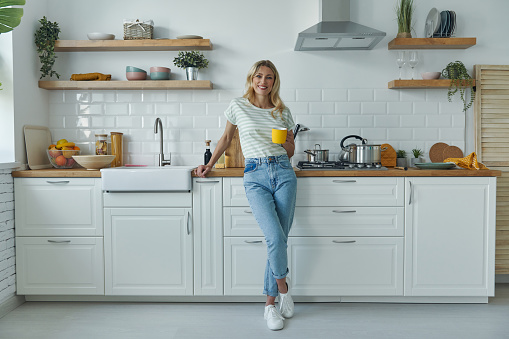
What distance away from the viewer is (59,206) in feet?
9.68

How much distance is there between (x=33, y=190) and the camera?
9.68ft

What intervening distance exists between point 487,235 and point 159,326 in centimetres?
216

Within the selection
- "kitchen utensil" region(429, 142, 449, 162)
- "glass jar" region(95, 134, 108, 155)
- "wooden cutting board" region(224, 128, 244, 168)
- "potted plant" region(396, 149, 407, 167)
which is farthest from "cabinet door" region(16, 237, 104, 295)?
"kitchen utensil" region(429, 142, 449, 162)

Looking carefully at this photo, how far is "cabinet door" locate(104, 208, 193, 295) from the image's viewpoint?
9.57ft

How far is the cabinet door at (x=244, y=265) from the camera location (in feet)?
9.61

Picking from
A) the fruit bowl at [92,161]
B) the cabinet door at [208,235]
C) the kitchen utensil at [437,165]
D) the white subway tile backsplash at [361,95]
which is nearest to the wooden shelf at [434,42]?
the white subway tile backsplash at [361,95]

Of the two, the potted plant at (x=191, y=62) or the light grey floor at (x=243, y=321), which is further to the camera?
the potted plant at (x=191, y=62)

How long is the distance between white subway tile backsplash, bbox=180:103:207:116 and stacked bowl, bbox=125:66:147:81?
1.29 feet

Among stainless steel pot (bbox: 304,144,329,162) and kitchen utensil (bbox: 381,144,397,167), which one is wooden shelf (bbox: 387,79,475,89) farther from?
stainless steel pot (bbox: 304,144,329,162)

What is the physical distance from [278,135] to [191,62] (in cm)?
122

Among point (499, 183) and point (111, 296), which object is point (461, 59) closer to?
point (499, 183)

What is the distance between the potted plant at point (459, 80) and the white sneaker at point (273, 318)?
213 cm

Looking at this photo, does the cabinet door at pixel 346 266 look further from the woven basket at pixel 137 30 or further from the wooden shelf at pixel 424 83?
the woven basket at pixel 137 30

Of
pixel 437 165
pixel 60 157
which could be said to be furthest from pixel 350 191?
pixel 60 157
